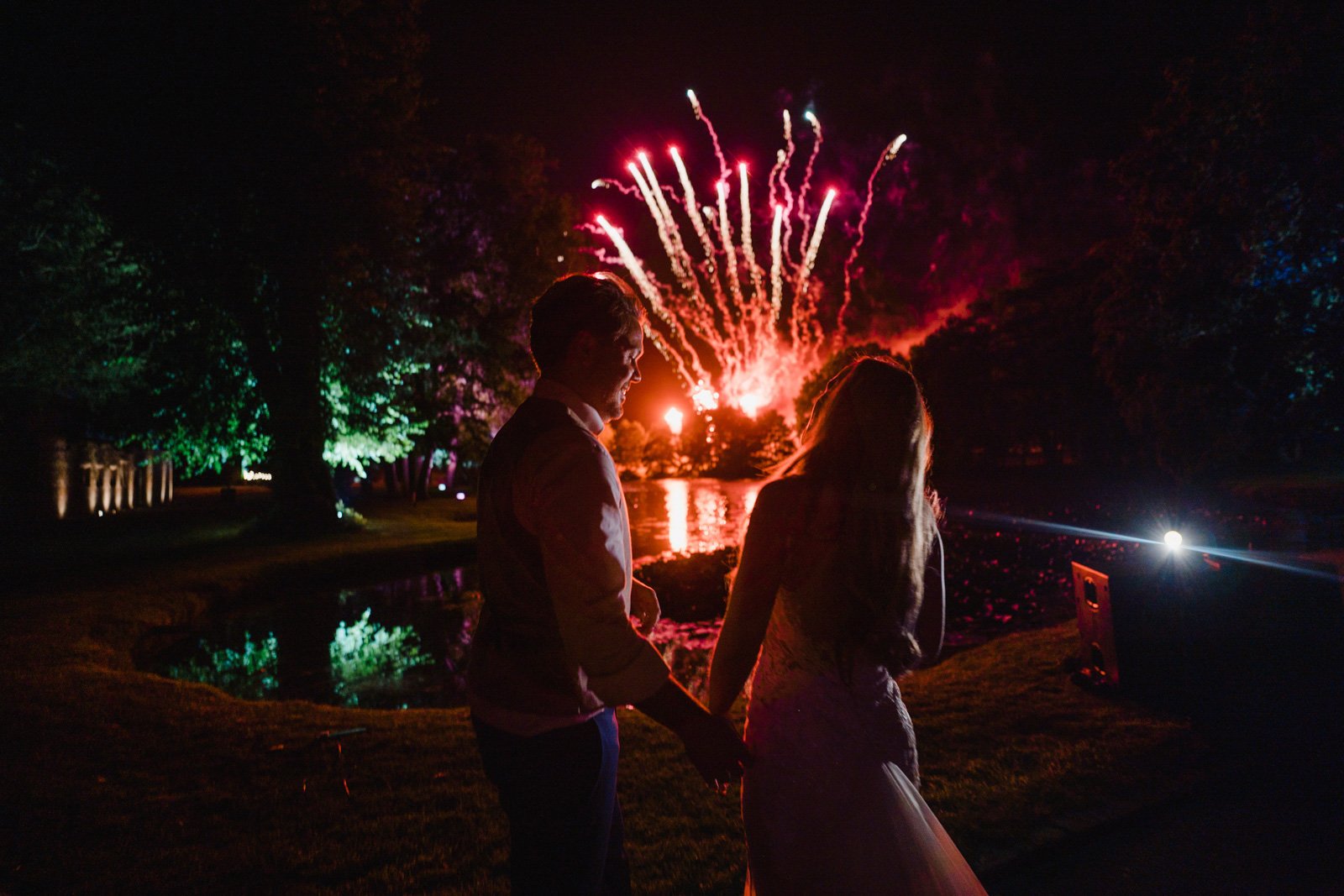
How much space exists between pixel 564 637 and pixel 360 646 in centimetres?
881

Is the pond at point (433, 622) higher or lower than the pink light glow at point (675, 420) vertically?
lower

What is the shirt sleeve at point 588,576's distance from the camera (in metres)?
1.65

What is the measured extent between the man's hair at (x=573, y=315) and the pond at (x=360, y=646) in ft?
9.97

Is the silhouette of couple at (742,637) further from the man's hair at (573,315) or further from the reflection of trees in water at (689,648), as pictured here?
the reflection of trees in water at (689,648)

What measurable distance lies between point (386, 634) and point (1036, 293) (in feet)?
120

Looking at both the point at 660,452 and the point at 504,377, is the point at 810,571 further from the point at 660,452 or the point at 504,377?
the point at 660,452

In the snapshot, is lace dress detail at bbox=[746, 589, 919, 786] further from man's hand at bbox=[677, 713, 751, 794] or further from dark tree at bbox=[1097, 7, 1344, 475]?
dark tree at bbox=[1097, 7, 1344, 475]

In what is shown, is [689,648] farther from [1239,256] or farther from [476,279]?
[476,279]

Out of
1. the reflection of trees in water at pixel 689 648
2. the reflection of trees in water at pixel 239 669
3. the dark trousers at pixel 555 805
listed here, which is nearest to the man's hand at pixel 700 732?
the dark trousers at pixel 555 805

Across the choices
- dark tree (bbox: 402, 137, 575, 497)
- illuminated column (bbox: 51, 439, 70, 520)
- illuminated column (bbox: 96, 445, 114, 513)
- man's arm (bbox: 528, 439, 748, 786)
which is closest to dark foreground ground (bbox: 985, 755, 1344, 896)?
man's arm (bbox: 528, 439, 748, 786)

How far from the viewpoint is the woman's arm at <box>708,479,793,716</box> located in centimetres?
208

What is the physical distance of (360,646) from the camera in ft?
30.5

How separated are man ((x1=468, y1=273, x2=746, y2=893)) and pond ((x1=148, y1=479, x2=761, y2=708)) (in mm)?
3051

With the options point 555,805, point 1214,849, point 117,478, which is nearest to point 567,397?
point 555,805
